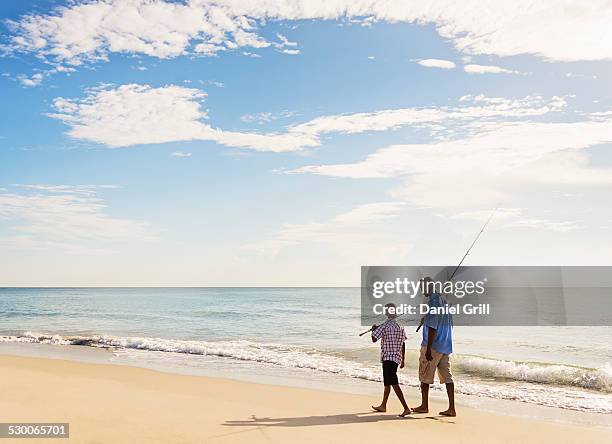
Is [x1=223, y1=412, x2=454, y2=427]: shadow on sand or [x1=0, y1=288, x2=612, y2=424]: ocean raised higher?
[x1=223, y1=412, x2=454, y2=427]: shadow on sand

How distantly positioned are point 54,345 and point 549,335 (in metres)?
22.3

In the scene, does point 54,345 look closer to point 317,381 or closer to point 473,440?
point 317,381

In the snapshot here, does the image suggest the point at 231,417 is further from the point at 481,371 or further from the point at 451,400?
the point at 481,371

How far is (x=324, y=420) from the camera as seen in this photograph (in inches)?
314

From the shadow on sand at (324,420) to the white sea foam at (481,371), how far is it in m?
3.56

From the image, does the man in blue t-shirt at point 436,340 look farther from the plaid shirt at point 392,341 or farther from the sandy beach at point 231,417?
the sandy beach at point 231,417

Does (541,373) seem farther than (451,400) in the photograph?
Yes

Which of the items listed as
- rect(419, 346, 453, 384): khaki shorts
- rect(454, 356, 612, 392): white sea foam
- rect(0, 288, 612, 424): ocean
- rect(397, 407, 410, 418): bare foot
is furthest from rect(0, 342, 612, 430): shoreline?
rect(454, 356, 612, 392): white sea foam

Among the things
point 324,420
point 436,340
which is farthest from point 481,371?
point 324,420

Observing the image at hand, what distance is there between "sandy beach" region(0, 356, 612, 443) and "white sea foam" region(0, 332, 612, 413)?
2302 millimetres

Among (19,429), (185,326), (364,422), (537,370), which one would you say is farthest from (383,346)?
(185,326)

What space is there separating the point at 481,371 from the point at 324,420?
8159 millimetres

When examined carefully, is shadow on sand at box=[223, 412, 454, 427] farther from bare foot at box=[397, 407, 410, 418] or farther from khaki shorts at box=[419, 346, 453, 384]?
khaki shorts at box=[419, 346, 453, 384]

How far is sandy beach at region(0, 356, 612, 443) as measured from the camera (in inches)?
273
